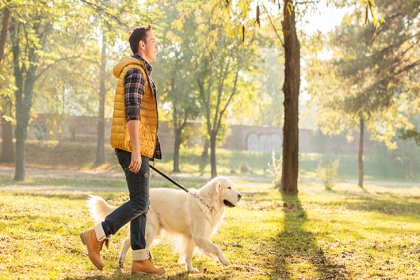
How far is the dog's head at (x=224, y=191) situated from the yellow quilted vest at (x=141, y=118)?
1.20 meters

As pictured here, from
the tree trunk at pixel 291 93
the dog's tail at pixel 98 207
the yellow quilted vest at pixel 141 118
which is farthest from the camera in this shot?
the tree trunk at pixel 291 93

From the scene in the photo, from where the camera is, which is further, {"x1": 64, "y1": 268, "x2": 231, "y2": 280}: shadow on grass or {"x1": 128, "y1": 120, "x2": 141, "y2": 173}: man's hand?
{"x1": 64, "y1": 268, "x2": 231, "y2": 280}: shadow on grass

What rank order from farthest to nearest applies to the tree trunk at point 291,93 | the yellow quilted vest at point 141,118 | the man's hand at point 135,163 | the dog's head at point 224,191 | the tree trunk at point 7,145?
1. the tree trunk at point 7,145
2. the tree trunk at point 291,93
3. the dog's head at point 224,191
4. the yellow quilted vest at point 141,118
5. the man's hand at point 135,163

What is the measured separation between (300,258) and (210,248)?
6.13ft

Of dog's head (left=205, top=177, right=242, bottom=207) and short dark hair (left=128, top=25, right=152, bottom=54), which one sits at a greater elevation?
short dark hair (left=128, top=25, right=152, bottom=54)

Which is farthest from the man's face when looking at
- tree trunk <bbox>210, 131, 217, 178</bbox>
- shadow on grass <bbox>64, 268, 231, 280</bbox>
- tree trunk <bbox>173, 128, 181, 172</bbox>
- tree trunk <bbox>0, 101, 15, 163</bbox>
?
tree trunk <bbox>0, 101, 15, 163</bbox>

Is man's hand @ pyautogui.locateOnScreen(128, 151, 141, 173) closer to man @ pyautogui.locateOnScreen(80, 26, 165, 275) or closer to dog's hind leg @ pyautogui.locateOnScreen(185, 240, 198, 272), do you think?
man @ pyautogui.locateOnScreen(80, 26, 165, 275)

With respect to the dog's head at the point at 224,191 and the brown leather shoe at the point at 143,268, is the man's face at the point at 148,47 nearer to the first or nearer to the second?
the dog's head at the point at 224,191

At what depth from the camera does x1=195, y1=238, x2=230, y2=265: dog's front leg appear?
618 cm

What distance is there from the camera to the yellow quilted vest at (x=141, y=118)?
5.38 meters

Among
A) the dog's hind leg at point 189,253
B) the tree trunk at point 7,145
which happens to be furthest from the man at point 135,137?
the tree trunk at point 7,145

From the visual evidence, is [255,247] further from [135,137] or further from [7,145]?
[7,145]

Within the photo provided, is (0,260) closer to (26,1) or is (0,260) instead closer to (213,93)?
(26,1)

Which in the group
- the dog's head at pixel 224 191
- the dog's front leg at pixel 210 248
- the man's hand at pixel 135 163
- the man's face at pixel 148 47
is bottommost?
the dog's front leg at pixel 210 248
